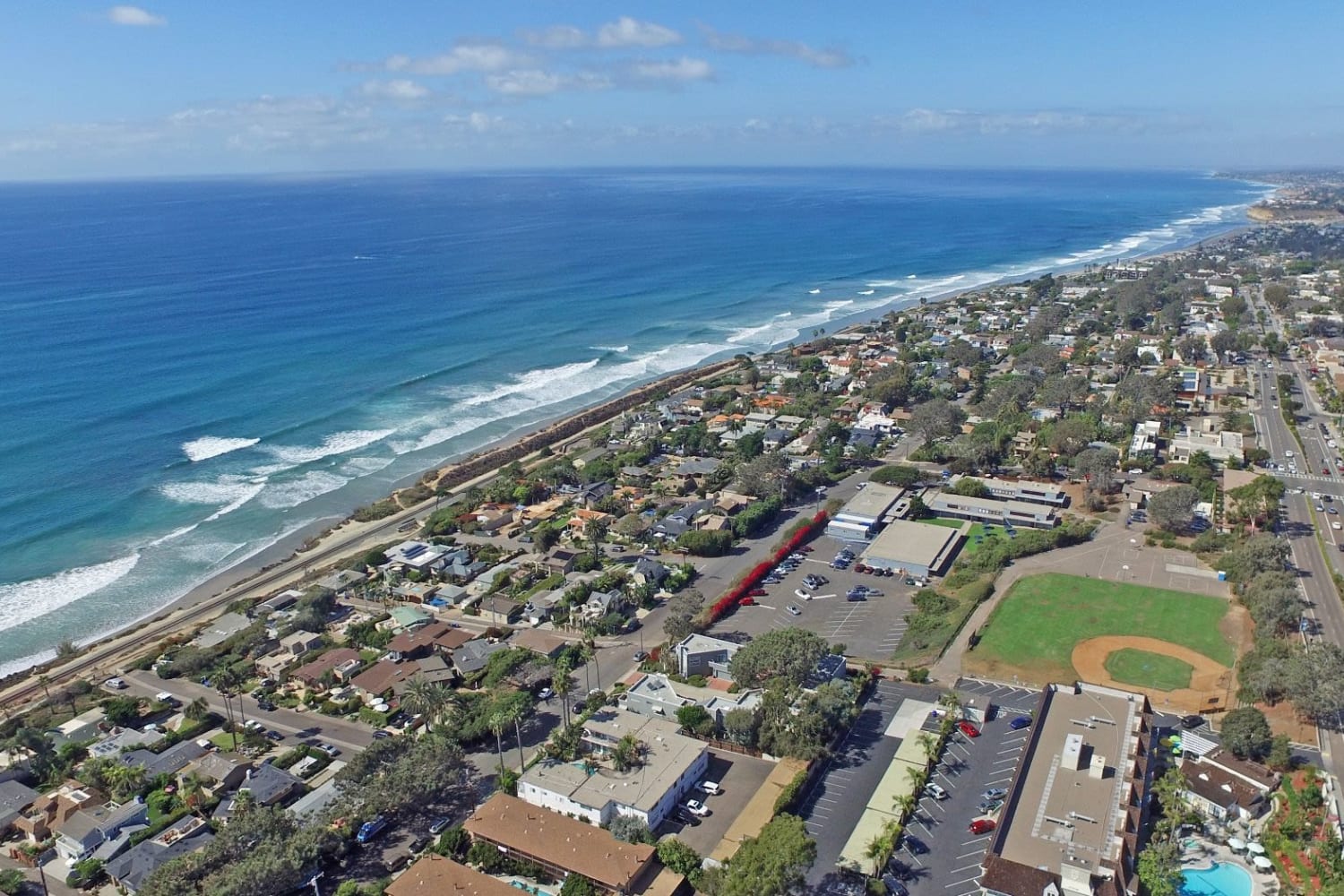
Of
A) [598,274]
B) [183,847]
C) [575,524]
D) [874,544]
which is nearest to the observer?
[183,847]

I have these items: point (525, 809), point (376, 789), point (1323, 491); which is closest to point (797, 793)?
point (525, 809)

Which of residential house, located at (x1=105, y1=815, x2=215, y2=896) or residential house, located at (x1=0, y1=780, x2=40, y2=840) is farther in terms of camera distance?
residential house, located at (x1=0, y1=780, x2=40, y2=840)

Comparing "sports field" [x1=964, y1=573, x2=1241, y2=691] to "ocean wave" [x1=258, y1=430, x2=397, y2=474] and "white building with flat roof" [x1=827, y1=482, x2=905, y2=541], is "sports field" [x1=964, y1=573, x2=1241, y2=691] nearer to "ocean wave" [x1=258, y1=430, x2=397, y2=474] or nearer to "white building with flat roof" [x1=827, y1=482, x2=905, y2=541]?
"white building with flat roof" [x1=827, y1=482, x2=905, y2=541]

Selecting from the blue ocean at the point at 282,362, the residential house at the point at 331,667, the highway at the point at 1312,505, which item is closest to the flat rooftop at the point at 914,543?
the highway at the point at 1312,505

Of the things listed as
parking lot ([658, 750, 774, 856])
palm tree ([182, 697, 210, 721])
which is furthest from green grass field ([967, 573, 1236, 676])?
palm tree ([182, 697, 210, 721])

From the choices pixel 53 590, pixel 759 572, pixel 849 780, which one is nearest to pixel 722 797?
pixel 849 780

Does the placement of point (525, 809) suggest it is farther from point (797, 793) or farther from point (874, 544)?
point (874, 544)

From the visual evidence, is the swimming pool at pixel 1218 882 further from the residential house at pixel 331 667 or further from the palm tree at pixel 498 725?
the residential house at pixel 331 667
